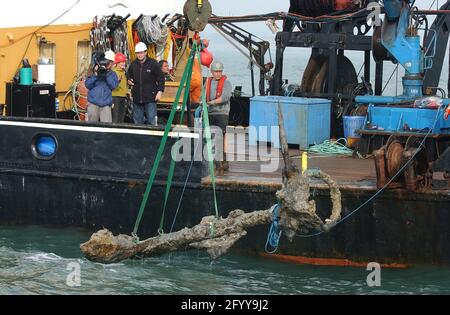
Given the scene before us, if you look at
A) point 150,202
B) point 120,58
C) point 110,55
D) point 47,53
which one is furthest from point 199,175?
point 47,53

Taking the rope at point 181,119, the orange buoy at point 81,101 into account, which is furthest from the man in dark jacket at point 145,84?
the rope at point 181,119

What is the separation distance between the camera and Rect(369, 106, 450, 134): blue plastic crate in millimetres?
12305

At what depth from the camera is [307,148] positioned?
Answer: 13609 millimetres

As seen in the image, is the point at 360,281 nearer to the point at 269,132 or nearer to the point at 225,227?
the point at 225,227

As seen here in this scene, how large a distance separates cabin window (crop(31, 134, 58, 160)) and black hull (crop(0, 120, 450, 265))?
0.07 meters

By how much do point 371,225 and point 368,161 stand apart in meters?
1.73

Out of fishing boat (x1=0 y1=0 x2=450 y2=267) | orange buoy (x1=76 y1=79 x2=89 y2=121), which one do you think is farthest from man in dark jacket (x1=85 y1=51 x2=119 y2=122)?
orange buoy (x1=76 y1=79 x2=89 y2=121)

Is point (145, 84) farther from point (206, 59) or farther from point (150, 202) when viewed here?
point (206, 59)

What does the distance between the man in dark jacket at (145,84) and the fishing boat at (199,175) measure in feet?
3.60

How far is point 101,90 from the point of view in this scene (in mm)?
12852

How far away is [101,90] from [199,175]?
6.58ft

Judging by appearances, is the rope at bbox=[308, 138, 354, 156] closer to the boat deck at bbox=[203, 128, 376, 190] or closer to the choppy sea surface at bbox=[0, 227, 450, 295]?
the boat deck at bbox=[203, 128, 376, 190]

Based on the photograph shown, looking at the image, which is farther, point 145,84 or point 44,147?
point 145,84

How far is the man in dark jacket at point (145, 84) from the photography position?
1300cm
